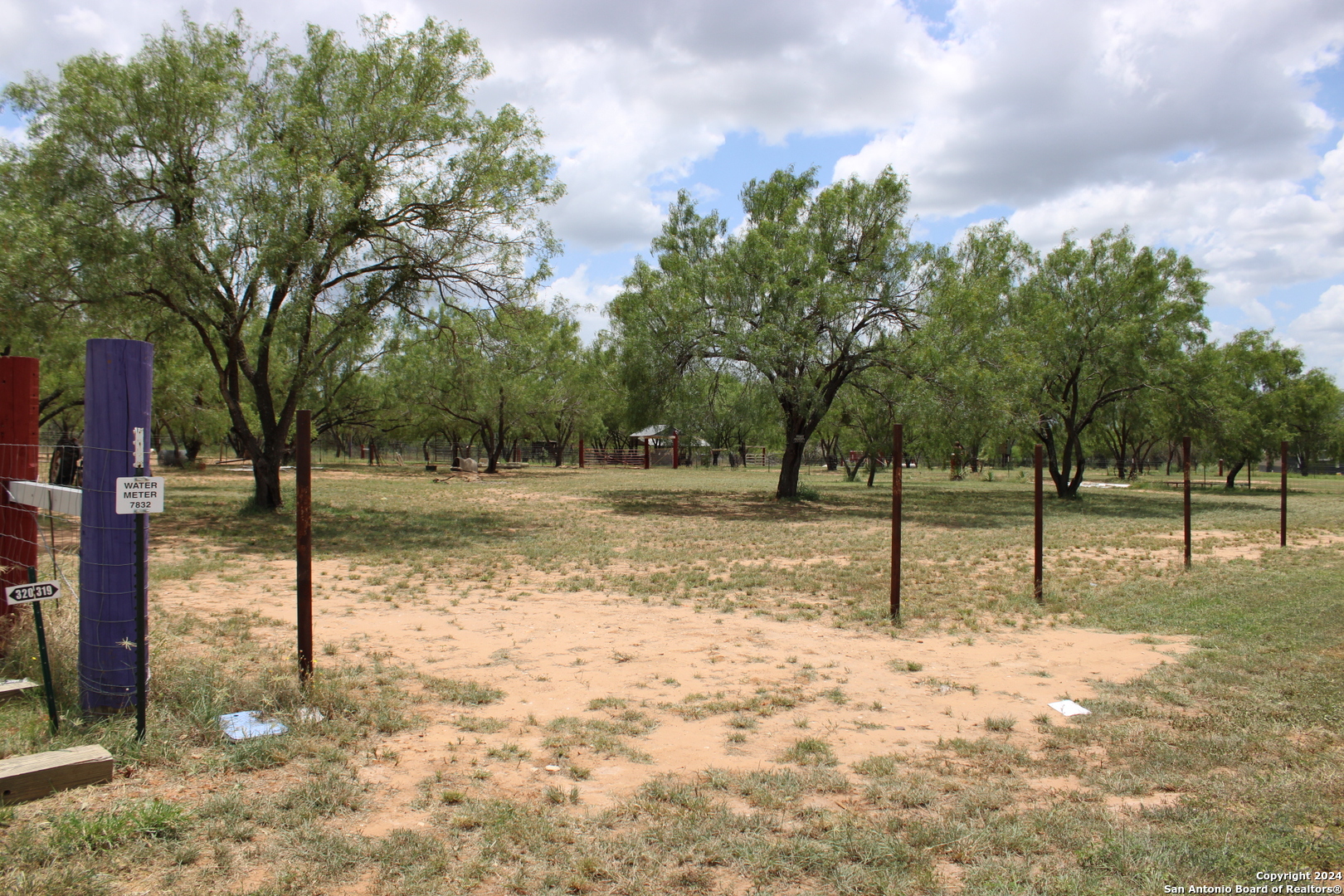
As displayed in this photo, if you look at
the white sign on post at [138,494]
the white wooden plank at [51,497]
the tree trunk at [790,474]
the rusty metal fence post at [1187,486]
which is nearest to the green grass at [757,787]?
the white wooden plank at [51,497]

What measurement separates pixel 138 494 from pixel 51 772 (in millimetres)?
1333

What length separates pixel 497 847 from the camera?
3.34 meters

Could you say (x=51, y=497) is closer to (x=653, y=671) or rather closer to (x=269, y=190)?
(x=653, y=671)

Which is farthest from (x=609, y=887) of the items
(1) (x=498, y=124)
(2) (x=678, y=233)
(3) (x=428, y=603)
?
(2) (x=678, y=233)

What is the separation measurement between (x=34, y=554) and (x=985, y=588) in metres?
9.28

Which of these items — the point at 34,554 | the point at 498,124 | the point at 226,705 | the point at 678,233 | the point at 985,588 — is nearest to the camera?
the point at 226,705

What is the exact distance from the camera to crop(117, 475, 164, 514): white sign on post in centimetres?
417

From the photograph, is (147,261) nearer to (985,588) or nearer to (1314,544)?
(985,588)

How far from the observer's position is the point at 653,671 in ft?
20.5

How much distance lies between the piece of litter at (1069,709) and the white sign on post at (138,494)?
5.46m

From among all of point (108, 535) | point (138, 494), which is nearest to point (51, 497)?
point (108, 535)

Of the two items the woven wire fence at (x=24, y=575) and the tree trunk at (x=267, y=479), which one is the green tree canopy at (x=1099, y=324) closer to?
the tree trunk at (x=267, y=479)

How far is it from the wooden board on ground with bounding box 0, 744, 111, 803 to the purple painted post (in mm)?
677

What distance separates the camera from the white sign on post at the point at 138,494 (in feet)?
13.7
